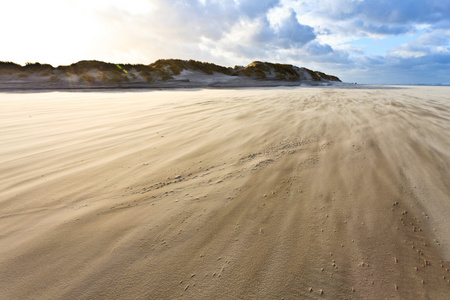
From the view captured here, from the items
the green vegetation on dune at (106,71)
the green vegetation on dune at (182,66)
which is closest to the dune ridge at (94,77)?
the green vegetation on dune at (106,71)

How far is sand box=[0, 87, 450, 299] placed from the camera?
A: 43.3 inches

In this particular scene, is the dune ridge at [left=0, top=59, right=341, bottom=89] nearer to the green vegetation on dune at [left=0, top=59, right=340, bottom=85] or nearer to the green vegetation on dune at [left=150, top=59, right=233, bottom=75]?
the green vegetation on dune at [left=0, top=59, right=340, bottom=85]

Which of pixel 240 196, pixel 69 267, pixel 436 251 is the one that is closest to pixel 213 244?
pixel 240 196

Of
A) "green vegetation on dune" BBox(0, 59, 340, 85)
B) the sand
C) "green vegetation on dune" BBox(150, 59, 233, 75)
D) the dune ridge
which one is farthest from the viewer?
"green vegetation on dune" BBox(150, 59, 233, 75)

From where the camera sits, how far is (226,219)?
155cm

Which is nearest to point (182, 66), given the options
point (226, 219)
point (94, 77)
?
point (94, 77)

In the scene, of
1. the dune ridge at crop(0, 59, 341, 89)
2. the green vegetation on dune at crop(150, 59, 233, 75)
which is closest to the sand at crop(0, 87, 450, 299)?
the dune ridge at crop(0, 59, 341, 89)

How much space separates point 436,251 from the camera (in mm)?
1294

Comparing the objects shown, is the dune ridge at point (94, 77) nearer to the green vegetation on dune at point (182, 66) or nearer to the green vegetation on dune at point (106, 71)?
the green vegetation on dune at point (106, 71)

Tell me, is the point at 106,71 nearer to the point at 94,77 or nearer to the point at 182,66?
the point at 94,77

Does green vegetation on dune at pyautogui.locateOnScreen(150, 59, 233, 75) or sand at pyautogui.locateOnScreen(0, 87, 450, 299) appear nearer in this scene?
sand at pyautogui.locateOnScreen(0, 87, 450, 299)

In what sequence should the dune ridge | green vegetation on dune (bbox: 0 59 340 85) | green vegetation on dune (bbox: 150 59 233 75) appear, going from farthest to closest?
green vegetation on dune (bbox: 150 59 233 75)
green vegetation on dune (bbox: 0 59 340 85)
the dune ridge

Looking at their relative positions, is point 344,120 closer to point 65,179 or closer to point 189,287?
point 189,287

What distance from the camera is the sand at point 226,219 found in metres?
1.10
